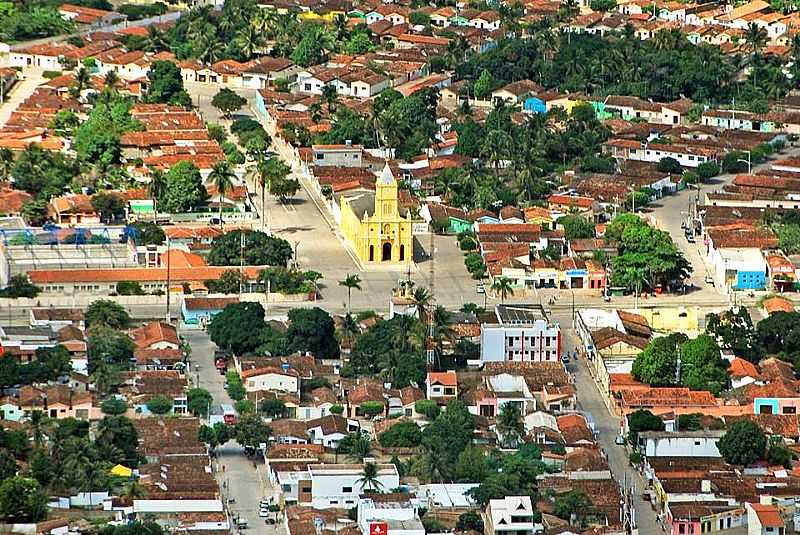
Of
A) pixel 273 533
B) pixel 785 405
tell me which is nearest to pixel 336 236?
pixel 785 405

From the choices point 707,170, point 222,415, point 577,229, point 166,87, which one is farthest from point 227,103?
point 222,415

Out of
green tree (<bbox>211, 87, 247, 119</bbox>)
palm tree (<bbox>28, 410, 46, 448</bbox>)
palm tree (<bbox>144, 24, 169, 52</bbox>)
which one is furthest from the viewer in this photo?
palm tree (<bbox>144, 24, 169, 52</bbox>)

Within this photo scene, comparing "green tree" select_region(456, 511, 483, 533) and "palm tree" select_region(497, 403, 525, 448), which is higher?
"palm tree" select_region(497, 403, 525, 448)

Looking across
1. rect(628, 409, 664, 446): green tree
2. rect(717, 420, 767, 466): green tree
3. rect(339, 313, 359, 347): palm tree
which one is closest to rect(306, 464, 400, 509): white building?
rect(628, 409, 664, 446): green tree

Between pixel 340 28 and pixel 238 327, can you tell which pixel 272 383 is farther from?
pixel 340 28

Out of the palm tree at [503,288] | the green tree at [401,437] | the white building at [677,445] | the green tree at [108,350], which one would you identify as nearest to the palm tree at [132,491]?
the green tree at [401,437]

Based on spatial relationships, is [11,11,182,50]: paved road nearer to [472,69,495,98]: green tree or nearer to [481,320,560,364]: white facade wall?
[472,69,495,98]: green tree

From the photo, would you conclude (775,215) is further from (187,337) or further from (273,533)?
(273,533)
